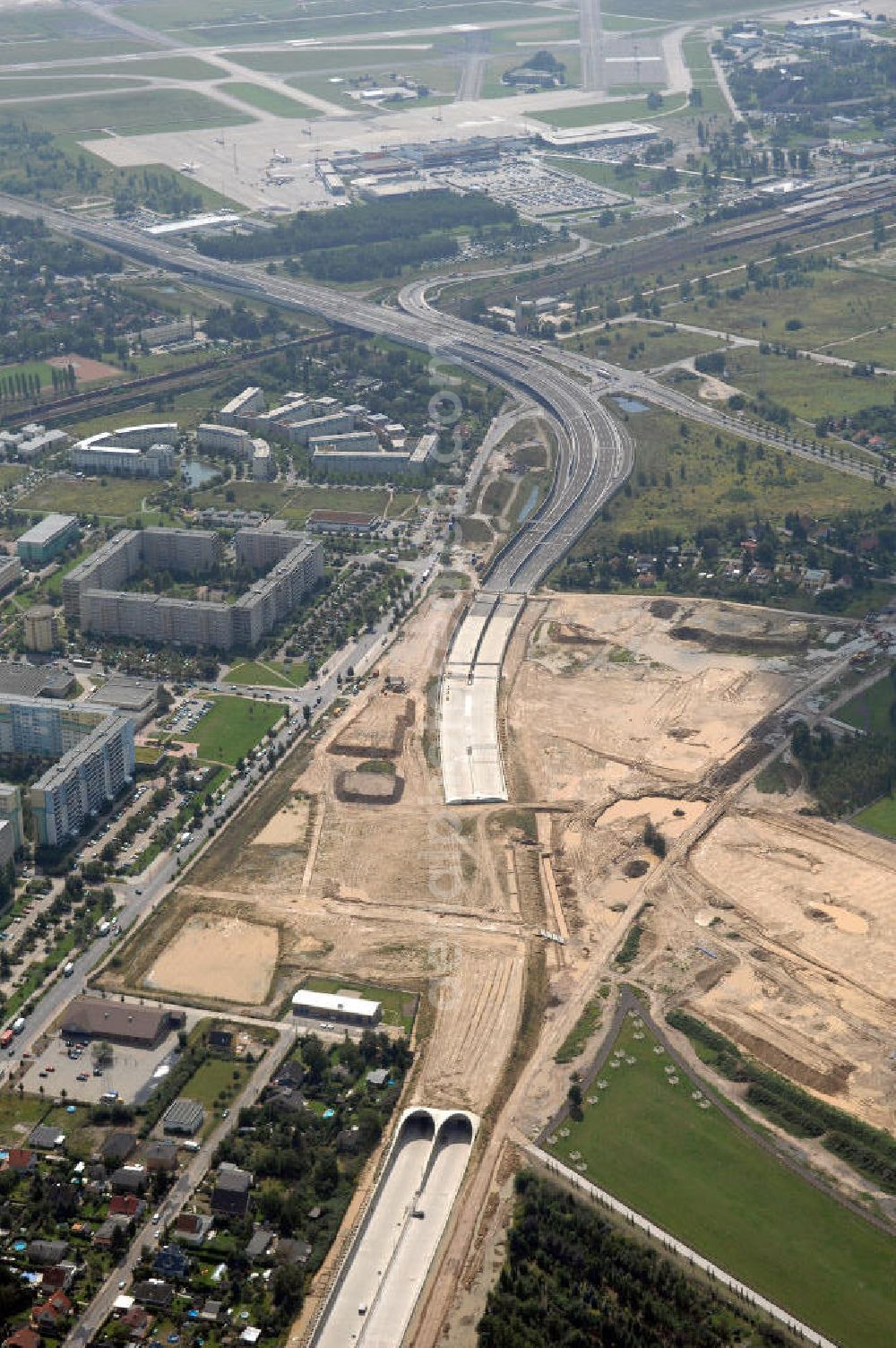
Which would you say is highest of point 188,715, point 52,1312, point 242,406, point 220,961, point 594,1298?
point 594,1298

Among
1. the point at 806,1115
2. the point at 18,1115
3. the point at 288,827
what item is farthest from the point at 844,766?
the point at 18,1115

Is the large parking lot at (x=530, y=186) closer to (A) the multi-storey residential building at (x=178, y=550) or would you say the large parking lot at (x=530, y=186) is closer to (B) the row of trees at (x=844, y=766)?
(A) the multi-storey residential building at (x=178, y=550)

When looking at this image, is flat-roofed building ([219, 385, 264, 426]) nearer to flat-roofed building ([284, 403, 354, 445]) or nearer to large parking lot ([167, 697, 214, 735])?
flat-roofed building ([284, 403, 354, 445])

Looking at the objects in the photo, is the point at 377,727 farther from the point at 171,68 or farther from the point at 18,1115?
the point at 171,68

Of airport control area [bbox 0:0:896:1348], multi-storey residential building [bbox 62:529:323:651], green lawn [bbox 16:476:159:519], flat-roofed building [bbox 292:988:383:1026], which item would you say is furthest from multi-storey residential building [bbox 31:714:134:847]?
green lawn [bbox 16:476:159:519]

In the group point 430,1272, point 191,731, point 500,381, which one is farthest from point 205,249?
point 430,1272

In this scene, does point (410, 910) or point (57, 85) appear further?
point (57, 85)

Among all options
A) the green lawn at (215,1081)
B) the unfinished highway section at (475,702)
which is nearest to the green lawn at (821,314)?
the unfinished highway section at (475,702)
